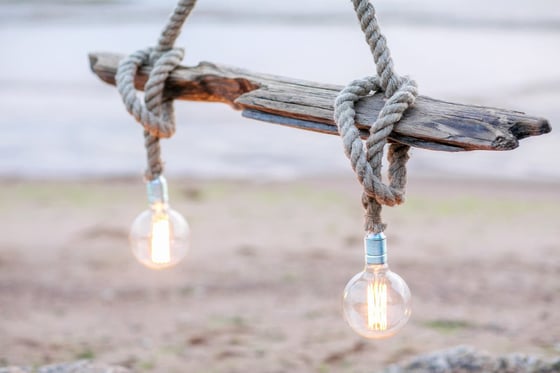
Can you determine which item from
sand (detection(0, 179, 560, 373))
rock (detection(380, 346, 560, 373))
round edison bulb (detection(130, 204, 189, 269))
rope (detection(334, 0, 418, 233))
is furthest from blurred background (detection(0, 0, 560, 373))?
rope (detection(334, 0, 418, 233))

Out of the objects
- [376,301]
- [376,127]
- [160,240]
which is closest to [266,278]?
[160,240]

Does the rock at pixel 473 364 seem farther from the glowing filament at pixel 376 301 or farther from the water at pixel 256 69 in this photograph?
the water at pixel 256 69

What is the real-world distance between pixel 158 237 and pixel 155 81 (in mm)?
448

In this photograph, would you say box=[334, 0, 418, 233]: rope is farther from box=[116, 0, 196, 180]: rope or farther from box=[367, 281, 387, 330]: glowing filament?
box=[116, 0, 196, 180]: rope

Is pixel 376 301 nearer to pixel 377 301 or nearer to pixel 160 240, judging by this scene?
pixel 377 301

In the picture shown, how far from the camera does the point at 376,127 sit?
5.24ft

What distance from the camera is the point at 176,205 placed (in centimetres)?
630

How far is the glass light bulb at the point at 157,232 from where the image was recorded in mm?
2242

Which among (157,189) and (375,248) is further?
(157,189)

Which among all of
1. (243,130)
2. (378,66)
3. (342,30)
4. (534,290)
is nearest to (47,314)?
(534,290)

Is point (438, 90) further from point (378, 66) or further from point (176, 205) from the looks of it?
point (378, 66)

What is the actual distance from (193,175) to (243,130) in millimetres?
1851

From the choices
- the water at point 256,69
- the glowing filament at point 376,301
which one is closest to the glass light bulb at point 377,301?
the glowing filament at point 376,301

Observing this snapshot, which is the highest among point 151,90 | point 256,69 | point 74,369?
point 256,69
